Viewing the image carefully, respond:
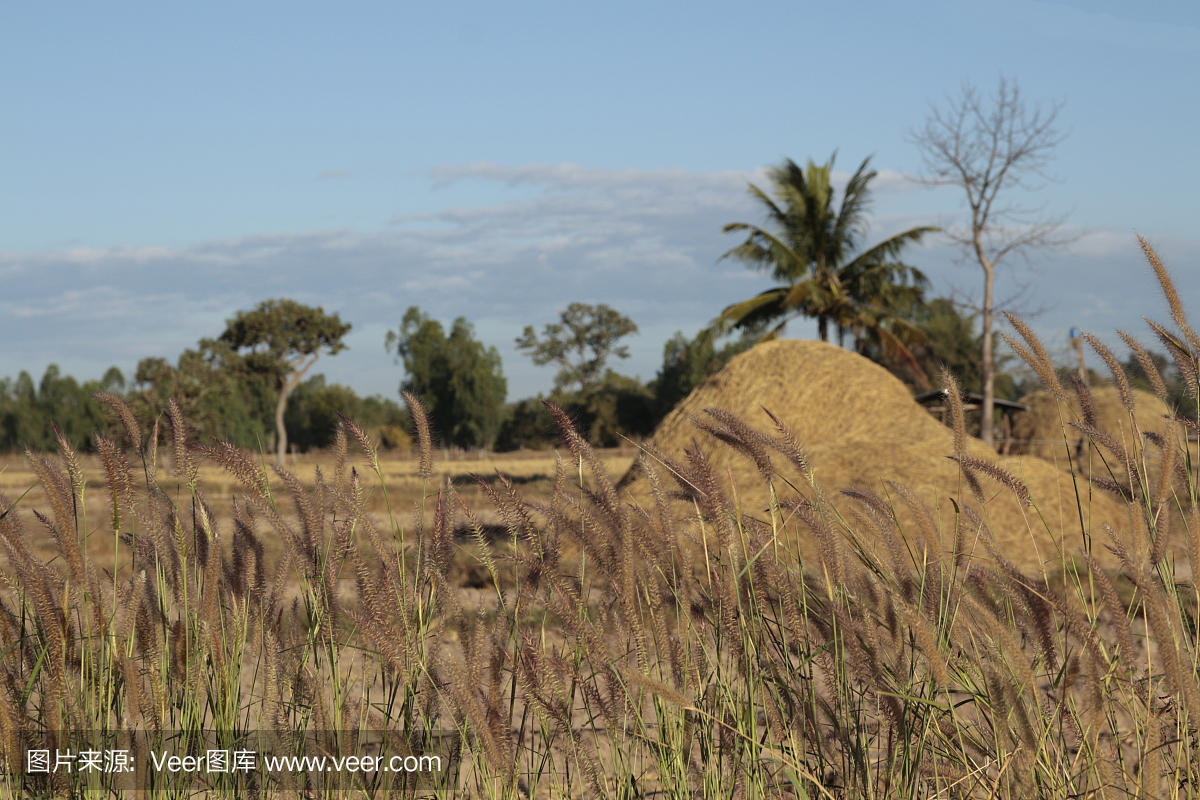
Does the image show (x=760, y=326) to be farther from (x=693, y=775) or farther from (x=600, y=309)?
(x=600, y=309)

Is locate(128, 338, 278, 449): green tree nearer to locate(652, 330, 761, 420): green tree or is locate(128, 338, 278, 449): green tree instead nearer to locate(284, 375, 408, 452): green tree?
locate(284, 375, 408, 452): green tree

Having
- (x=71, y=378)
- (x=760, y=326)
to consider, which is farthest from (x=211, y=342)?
(x=760, y=326)

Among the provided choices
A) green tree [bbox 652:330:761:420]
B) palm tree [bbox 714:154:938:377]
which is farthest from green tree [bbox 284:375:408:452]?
palm tree [bbox 714:154:938:377]

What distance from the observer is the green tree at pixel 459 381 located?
4734 cm

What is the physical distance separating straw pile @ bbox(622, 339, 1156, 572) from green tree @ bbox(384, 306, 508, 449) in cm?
3671

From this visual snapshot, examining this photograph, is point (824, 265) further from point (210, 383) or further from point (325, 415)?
point (325, 415)

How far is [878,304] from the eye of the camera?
74.2 feet

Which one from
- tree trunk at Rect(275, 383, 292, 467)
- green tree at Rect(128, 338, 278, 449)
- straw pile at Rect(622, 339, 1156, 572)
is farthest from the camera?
tree trunk at Rect(275, 383, 292, 467)

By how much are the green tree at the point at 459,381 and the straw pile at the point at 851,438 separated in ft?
120

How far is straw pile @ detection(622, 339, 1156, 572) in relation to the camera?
23.6 ft

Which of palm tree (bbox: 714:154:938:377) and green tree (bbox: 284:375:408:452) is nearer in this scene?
palm tree (bbox: 714:154:938:377)

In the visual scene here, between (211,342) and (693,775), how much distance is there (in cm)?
3527

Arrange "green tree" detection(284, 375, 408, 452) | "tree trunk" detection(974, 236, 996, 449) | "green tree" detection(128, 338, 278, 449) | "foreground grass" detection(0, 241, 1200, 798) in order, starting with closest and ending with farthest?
"foreground grass" detection(0, 241, 1200, 798) < "tree trunk" detection(974, 236, 996, 449) < "green tree" detection(128, 338, 278, 449) < "green tree" detection(284, 375, 408, 452)

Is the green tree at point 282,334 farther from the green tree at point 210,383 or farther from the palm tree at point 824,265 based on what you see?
the palm tree at point 824,265
